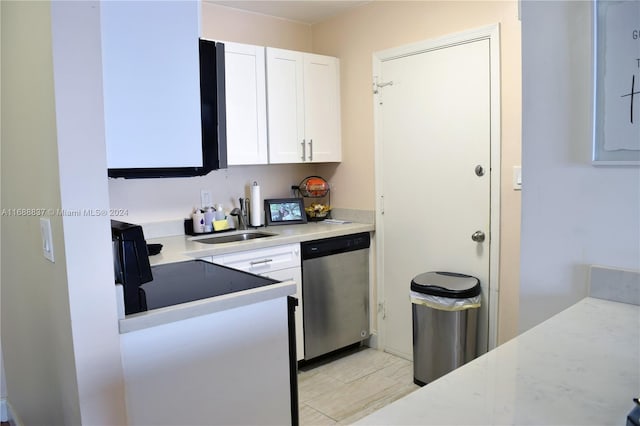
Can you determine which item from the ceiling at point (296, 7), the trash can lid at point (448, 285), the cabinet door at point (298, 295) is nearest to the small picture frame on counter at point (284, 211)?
the cabinet door at point (298, 295)

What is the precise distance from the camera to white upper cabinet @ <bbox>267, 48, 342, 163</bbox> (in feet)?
11.5

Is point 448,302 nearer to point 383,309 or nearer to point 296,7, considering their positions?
point 383,309

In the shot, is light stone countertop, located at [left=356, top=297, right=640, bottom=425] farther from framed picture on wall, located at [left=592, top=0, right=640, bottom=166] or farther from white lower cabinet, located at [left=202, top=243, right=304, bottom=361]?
white lower cabinet, located at [left=202, top=243, right=304, bottom=361]

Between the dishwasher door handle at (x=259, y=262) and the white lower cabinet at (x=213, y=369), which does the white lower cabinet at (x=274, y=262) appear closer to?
the dishwasher door handle at (x=259, y=262)

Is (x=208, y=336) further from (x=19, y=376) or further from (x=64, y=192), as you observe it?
(x=19, y=376)

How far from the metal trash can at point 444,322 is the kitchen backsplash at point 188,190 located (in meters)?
1.45

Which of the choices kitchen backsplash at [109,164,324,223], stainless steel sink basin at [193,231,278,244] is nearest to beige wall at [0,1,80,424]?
kitchen backsplash at [109,164,324,223]

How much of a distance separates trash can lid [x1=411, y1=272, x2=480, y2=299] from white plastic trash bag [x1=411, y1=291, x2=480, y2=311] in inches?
1.0

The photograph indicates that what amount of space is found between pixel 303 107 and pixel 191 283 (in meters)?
1.99

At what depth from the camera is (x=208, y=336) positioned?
5.63 ft

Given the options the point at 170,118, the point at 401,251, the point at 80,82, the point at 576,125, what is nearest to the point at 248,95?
the point at 401,251

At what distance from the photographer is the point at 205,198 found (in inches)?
140

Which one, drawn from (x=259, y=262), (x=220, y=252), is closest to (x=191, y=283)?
(x=220, y=252)

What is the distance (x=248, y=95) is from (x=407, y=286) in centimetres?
171
